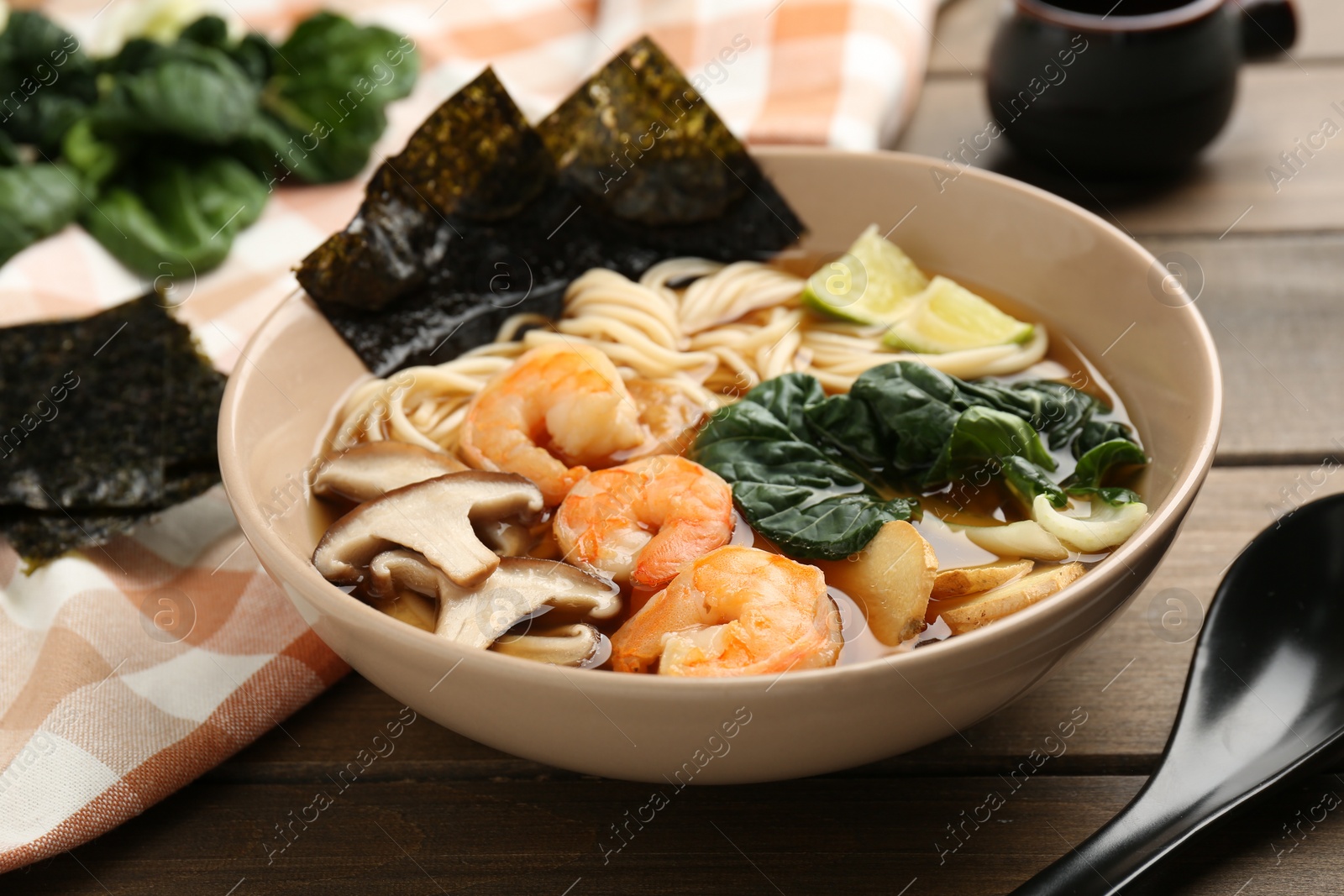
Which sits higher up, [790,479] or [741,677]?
[741,677]

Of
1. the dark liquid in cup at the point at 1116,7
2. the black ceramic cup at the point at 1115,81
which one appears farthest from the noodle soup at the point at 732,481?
the dark liquid in cup at the point at 1116,7

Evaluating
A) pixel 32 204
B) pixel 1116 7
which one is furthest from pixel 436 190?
pixel 1116 7

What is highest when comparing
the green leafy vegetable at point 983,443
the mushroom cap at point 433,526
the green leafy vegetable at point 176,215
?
the green leafy vegetable at point 176,215

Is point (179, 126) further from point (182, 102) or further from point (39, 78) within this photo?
point (39, 78)

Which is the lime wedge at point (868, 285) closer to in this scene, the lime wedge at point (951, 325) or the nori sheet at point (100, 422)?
the lime wedge at point (951, 325)

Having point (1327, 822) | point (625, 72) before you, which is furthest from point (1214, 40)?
point (1327, 822)

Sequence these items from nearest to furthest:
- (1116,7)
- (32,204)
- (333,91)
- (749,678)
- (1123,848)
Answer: (749,678)
(1123,848)
(32,204)
(1116,7)
(333,91)
